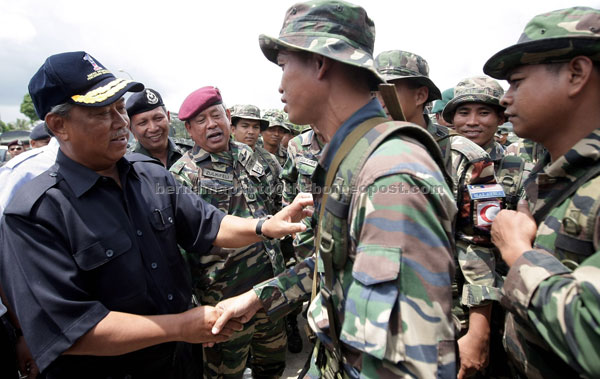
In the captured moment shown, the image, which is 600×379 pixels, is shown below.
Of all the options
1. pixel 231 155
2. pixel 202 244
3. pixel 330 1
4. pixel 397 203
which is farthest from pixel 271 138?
Result: pixel 397 203

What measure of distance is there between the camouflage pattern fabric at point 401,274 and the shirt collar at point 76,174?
1.58 metres

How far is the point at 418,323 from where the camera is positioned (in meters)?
1.11

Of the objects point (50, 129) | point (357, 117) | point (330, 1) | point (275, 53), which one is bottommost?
point (50, 129)

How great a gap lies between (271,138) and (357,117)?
5.64 m

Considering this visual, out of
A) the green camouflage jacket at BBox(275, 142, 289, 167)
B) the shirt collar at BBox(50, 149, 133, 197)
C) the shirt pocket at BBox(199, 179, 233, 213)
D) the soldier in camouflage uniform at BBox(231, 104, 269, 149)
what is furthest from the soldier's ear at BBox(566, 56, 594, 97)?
the green camouflage jacket at BBox(275, 142, 289, 167)

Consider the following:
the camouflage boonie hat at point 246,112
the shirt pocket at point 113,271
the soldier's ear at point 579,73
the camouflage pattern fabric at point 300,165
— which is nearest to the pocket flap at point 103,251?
the shirt pocket at point 113,271

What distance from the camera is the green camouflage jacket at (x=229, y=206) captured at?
10.7 ft

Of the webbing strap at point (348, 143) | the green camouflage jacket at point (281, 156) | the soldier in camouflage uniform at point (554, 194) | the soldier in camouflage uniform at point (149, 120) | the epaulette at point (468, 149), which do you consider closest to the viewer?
the soldier in camouflage uniform at point (554, 194)

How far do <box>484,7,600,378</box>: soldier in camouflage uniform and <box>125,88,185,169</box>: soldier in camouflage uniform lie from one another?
12.4 feet

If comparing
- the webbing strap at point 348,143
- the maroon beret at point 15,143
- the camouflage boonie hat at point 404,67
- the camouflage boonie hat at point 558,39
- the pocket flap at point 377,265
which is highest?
the camouflage boonie hat at point 558,39

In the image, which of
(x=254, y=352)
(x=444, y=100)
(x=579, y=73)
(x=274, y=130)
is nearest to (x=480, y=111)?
(x=579, y=73)

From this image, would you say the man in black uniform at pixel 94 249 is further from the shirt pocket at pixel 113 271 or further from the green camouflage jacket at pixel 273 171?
the green camouflage jacket at pixel 273 171

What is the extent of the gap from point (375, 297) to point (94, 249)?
A: 1.51 meters

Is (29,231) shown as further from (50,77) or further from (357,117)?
(357,117)
